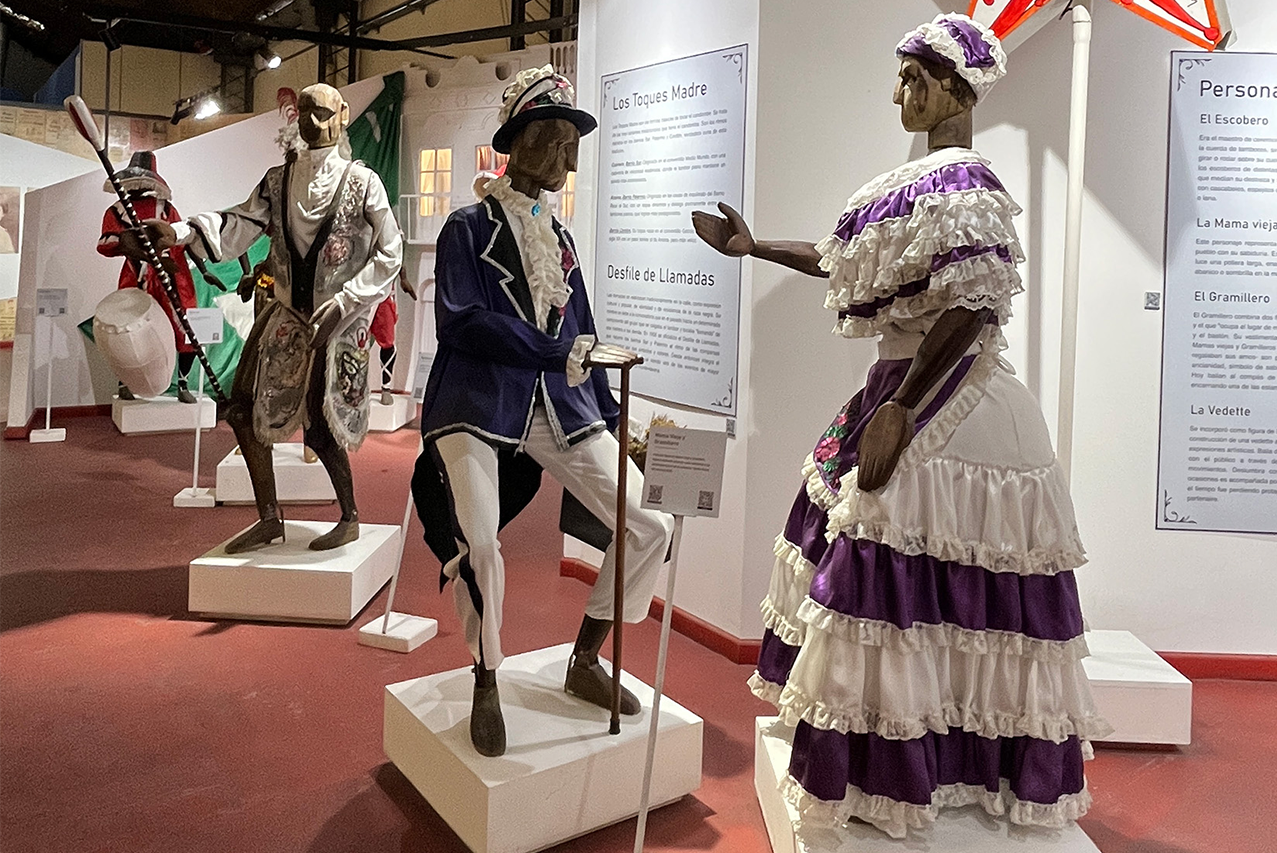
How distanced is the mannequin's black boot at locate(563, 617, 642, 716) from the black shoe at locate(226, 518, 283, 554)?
6.67 feet

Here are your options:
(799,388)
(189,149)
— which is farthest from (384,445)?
(799,388)

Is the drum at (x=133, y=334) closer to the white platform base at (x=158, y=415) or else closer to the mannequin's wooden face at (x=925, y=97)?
the white platform base at (x=158, y=415)

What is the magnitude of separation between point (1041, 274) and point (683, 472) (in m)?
2.00

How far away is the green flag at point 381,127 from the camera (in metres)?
9.53

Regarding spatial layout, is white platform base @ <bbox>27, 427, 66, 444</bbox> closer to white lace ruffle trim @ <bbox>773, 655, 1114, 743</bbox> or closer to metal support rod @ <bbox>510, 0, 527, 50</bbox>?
metal support rod @ <bbox>510, 0, 527, 50</bbox>

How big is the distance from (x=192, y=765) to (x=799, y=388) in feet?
7.49

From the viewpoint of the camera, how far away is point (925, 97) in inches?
91.0

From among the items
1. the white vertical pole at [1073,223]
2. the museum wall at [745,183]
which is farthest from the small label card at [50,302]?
the white vertical pole at [1073,223]

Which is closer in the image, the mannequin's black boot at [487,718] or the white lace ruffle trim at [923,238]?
the white lace ruffle trim at [923,238]

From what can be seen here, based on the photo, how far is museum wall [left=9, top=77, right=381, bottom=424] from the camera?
336 inches

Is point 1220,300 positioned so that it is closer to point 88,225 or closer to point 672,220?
point 672,220

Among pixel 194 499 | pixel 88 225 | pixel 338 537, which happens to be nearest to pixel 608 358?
pixel 338 537

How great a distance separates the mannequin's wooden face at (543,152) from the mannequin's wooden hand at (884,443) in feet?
3.23

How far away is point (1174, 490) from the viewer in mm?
3793
